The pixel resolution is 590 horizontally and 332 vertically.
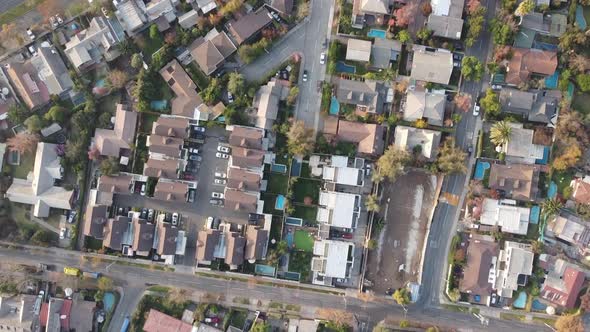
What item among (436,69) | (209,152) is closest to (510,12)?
(436,69)

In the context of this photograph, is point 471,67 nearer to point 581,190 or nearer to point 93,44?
point 581,190

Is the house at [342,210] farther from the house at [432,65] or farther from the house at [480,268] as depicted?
the house at [432,65]

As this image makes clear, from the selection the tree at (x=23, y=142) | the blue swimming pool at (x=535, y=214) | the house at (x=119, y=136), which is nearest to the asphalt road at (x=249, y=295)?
the tree at (x=23, y=142)

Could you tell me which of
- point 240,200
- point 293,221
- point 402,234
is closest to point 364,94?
point 293,221

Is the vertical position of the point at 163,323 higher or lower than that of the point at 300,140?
lower

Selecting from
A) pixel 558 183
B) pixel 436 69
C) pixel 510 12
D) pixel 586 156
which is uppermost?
pixel 510 12

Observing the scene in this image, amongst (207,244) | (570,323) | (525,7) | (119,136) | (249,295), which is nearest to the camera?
(525,7)

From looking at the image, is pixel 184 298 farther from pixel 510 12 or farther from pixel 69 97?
pixel 510 12

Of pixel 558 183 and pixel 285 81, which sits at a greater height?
pixel 285 81
